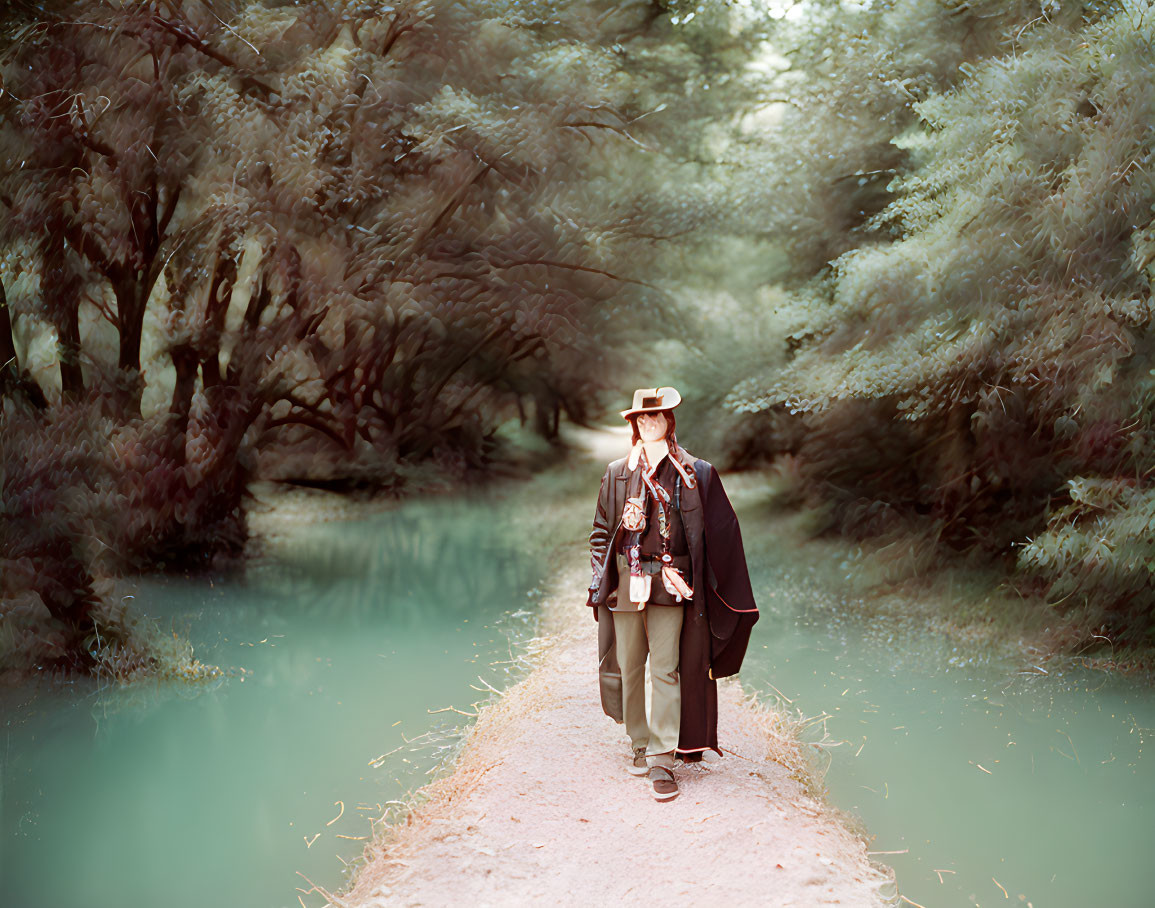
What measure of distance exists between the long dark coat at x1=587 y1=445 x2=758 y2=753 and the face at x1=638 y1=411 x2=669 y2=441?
4.7 inches

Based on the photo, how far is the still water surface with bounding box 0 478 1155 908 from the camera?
14.9 feet

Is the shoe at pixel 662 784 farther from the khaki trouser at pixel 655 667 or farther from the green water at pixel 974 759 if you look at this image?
the green water at pixel 974 759

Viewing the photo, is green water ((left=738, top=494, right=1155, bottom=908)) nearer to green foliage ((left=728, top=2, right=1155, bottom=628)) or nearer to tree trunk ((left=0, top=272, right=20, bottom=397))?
green foliage ((left=728, top=2, right=1155, bottom=628))

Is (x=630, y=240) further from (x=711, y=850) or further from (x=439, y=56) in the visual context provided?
(x=711, y=850)

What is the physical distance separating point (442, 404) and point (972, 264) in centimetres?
1068

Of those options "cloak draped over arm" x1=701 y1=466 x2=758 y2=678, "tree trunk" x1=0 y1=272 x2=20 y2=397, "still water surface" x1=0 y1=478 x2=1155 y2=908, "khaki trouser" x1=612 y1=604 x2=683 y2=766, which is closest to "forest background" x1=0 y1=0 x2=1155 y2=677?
"tree trunk" x1=0 y1=272 x2=20 y2=397

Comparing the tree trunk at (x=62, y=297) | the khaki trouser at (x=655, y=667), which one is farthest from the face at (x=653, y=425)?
the tree trunk at (x=62, y=297)

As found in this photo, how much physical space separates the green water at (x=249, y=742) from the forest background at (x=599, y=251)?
79 cm

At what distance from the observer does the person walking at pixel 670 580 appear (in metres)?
4.29

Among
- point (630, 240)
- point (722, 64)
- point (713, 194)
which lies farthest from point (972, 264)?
point (722, 64)

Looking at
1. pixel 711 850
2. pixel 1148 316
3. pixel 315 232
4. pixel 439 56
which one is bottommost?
pixel 711 850

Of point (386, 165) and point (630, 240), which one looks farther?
point (630, 240)

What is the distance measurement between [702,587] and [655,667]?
0.45 m

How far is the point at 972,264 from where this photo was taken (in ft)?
25.5
